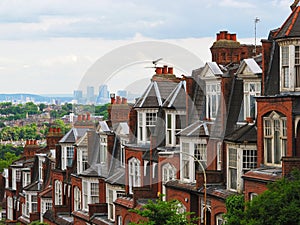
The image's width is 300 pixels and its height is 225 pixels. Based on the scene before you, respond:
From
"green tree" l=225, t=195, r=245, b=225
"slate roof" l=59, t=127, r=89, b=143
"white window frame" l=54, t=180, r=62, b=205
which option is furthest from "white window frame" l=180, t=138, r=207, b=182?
"white window frame" l=54, t=180, r=62, b=205

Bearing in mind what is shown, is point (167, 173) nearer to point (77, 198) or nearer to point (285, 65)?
point (285, 65)

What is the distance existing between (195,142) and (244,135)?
4.93m

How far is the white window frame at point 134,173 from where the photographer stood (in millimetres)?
48281

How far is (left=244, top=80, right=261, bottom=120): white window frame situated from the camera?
3794 cm

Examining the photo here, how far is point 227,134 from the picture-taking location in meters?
39.2

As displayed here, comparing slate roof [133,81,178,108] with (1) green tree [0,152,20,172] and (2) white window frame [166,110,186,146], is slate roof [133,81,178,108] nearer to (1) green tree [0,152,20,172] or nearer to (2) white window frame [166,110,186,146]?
(2) white window frame [166,110,186,146]

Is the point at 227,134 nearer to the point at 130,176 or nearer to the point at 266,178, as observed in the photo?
the point at 266,178

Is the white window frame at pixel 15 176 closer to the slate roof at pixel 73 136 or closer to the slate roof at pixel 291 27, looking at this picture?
the slate roof at pixel 73 136

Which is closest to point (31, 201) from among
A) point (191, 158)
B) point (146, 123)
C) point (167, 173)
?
point (146, 123)

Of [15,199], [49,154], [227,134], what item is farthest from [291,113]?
[15,199]

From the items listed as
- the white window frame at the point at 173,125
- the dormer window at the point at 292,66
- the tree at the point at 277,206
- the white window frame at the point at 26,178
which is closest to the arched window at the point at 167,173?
the white window frame at the point at 173,125

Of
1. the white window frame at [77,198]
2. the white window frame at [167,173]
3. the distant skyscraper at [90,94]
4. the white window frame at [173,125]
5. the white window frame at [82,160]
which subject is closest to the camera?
the white window frame at [167,173]

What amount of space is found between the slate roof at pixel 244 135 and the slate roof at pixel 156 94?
34.4 feet

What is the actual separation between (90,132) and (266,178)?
25.8m
